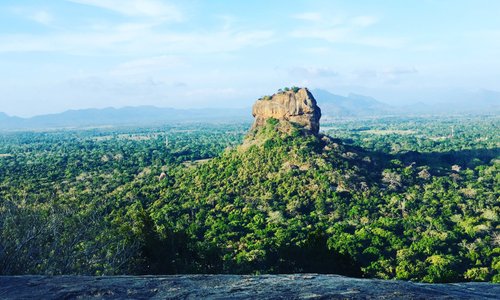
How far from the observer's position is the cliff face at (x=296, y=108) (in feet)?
196

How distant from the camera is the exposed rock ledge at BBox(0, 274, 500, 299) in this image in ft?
20.0

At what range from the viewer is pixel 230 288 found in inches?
258

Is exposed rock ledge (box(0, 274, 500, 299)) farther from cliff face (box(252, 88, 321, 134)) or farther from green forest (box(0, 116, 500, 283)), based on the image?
cliff face (box(252, 88, 321, 134))

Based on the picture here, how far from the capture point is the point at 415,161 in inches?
2469

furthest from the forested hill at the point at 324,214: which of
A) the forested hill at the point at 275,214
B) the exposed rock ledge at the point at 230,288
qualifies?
the exposed rock ledge at the point at 230,288

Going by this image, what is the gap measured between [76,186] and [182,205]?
78.2ft

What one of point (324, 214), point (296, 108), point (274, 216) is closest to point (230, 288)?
point (274, 216)

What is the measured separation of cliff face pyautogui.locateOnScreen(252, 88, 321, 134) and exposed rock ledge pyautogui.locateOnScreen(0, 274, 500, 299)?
53.2 m

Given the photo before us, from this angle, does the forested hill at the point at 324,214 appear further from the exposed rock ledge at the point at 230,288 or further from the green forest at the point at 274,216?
the exposed rock ledge at the point at 230,288

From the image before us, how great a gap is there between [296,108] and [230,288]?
54.8 meters

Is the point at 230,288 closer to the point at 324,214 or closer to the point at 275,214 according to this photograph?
the point at 275,214

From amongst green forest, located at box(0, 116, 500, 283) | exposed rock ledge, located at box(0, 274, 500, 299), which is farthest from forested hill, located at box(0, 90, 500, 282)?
exposed rock ledge, located at box(0, 274, 500, 299)

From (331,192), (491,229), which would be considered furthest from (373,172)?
(491,229)

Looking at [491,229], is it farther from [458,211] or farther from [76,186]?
[76,186]
